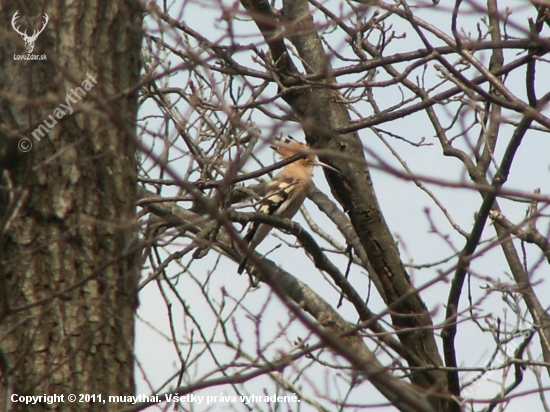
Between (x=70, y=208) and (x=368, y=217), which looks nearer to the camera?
(x=70, y=208)

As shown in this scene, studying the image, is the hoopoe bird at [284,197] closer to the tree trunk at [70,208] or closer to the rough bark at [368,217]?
the rough bark at [368,217]

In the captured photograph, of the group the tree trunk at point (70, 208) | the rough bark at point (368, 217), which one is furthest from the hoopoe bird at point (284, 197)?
the tree trunk at point (70, 208)

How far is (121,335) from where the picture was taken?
3459 millimetres

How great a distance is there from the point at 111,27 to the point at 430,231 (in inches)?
76.8

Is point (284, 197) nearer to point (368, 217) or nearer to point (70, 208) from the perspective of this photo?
point (368, 217)

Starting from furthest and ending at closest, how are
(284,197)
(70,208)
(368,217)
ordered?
1. (284,197)
2. (368,217)
3. (70,208)

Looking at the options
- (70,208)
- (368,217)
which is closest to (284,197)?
(368,217)

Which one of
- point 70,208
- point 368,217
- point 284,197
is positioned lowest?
point 70,208

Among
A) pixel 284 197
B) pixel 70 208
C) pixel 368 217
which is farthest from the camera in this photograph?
pixel 284 197

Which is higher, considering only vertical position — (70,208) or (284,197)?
(284,197)

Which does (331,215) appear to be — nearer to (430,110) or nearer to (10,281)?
(430,110)

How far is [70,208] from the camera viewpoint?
3.45 m

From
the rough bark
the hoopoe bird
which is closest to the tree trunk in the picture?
the rough bark

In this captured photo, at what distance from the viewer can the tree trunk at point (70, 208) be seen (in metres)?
3.24
